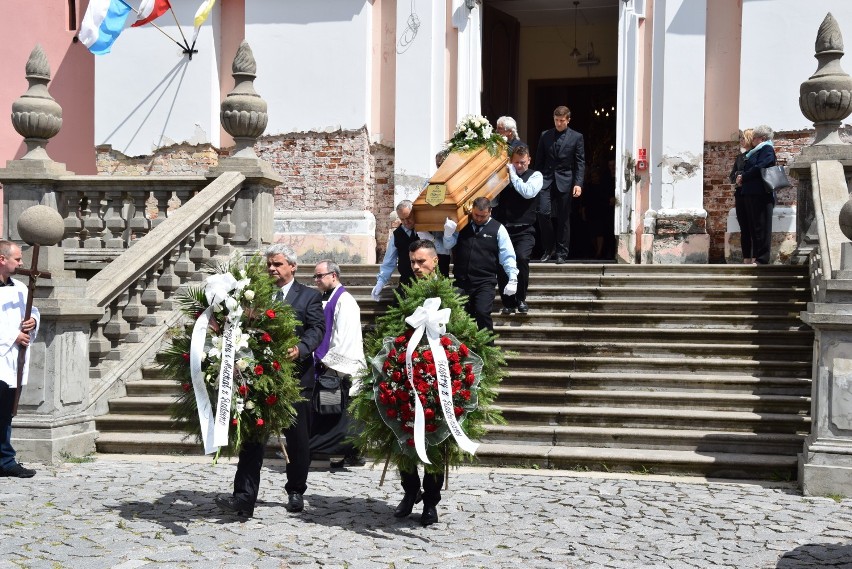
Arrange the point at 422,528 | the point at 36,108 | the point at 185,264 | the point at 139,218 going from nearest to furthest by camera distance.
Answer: the point at 422,528 → the point at 185,264 → the point at 36,108 → the point at 139,218

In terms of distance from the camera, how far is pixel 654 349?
9836 mm

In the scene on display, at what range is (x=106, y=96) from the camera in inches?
621

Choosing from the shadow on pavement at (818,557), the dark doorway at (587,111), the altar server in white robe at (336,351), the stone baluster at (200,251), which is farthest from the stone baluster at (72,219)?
the dark doorway at (587,111)

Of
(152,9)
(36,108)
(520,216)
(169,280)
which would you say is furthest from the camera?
(152,9)

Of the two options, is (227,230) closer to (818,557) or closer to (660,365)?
(660,365)

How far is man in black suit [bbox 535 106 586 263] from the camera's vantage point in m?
11.7

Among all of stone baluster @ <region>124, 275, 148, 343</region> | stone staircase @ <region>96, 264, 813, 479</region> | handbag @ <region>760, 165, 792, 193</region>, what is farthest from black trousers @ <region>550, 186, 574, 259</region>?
stone baluster @ <region>124, 275, 148, 343</region>

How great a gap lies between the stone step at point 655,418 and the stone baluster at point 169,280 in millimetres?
3332

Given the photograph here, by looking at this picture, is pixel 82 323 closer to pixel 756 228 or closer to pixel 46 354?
pixel 46 354

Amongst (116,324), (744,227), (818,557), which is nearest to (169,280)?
(116,324)

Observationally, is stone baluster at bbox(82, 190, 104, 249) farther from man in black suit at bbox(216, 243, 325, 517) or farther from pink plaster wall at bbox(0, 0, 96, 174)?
pink plaster wall at bbox(0, 0, 96, 174)

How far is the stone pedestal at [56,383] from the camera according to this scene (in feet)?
27.6

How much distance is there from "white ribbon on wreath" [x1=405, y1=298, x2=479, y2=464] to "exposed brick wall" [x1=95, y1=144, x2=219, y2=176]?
31.2 ft

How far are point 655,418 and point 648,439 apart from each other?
11.7 inches
